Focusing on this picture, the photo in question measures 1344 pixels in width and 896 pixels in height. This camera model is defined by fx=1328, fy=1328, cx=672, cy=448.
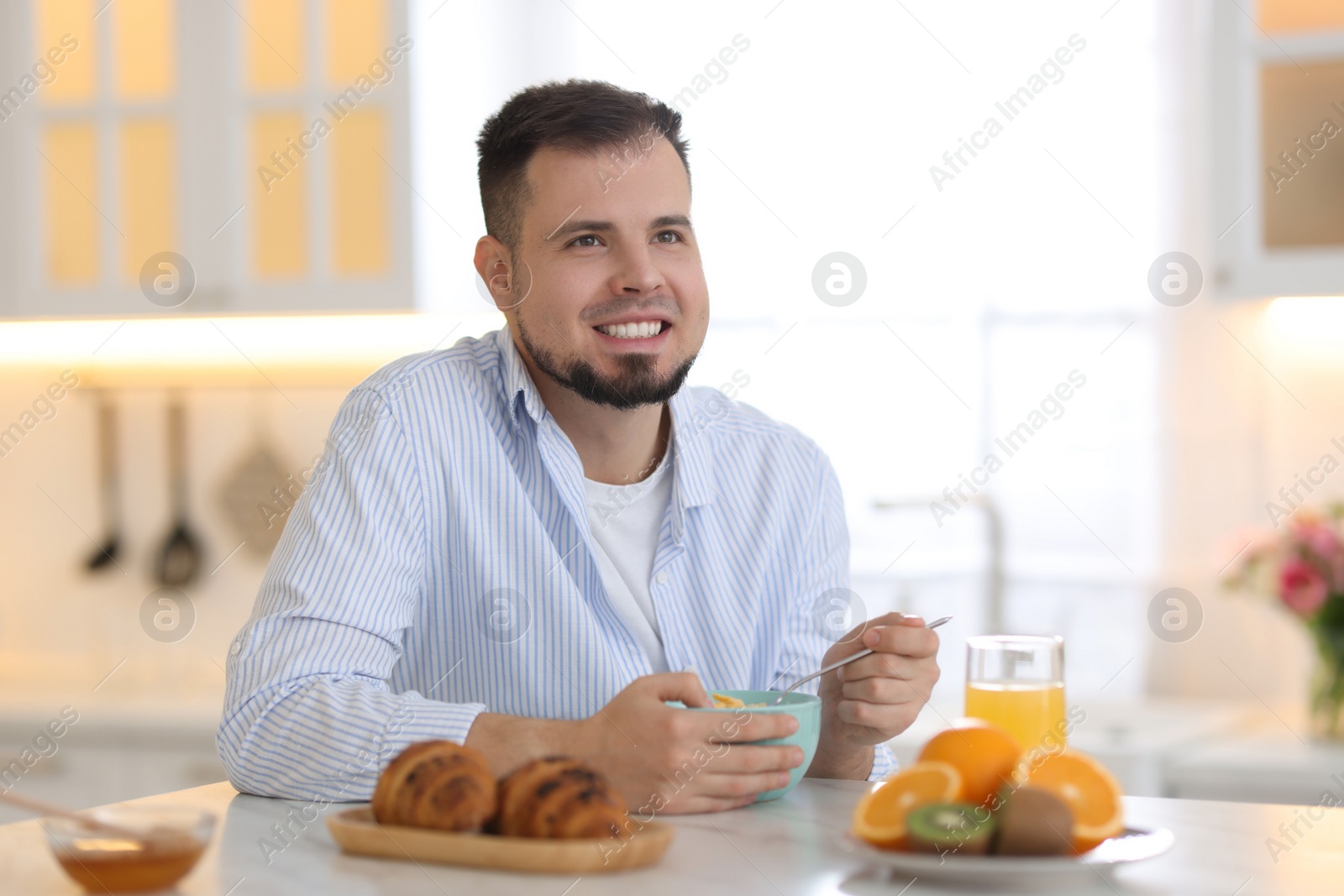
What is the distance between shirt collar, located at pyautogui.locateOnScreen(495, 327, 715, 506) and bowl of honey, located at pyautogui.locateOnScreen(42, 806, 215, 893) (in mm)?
778

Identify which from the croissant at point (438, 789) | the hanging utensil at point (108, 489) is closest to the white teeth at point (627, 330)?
the croissant at point (438, 789)

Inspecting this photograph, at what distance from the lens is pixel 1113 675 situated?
264cm

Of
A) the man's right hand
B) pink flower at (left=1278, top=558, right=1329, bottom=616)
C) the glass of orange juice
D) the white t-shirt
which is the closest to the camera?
the man's right hand

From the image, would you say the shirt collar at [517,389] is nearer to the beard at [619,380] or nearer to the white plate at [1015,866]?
the beard at [619,380]

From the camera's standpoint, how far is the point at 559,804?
2.82 feet

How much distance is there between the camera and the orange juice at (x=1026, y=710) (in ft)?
3.99

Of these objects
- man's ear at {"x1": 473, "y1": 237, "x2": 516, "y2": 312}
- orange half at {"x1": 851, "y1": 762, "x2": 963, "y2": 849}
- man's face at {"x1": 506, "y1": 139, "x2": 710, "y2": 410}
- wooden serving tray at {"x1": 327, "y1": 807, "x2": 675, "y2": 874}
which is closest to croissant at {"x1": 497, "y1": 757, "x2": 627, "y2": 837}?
wooden serving tray at {"x1": 327, "y1": 807, "x2": 675, "y2": 874}

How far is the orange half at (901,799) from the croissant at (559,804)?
16 centimetres

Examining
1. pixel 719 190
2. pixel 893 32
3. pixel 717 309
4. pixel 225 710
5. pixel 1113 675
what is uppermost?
pixel 893 32

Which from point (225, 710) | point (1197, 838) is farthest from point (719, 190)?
point (1197, 838)

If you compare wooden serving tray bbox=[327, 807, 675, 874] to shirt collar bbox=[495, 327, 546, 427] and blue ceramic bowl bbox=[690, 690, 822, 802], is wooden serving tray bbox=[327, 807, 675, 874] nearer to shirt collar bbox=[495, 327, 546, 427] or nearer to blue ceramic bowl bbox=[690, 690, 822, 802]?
blue ceramic bowl bbox=[690, 690, 822, 802]

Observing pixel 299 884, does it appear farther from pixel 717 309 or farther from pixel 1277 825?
pixel 717 309

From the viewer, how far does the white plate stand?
810 mm

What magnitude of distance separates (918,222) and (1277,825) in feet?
6.18
